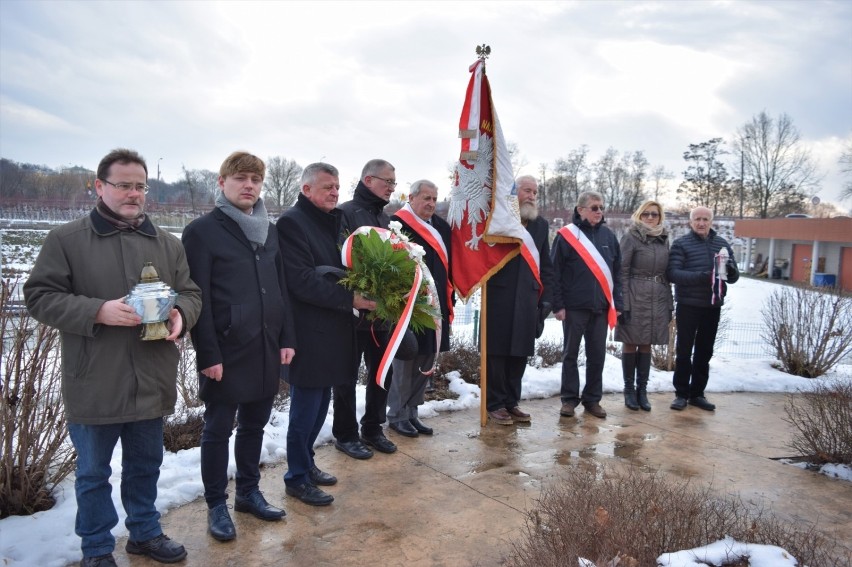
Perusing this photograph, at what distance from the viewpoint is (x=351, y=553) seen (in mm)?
3209

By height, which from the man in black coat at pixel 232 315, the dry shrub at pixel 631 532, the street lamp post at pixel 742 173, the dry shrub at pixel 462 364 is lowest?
the dry shrub at pixel 462 364

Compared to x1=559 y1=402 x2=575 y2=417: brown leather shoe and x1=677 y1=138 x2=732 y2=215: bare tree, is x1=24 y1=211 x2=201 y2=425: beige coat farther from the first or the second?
x1=677 y1=138 x2=732 y2=215: bare tree

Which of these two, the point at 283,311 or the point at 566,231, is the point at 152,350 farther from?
the point at 566,231

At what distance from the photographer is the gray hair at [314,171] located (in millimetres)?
3906

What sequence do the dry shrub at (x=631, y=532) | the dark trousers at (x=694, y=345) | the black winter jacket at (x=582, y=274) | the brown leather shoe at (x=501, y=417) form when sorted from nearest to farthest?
the dry shrub at (x=631, y=532)
the brown leather shoe at (x=501, y=417)
the black winter jacket at (x=582, y=274)
the dark trousers at (x=694, y=345)

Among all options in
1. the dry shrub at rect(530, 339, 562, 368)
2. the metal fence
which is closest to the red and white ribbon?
the dry shrub at rect(530, 339, 562, 368)

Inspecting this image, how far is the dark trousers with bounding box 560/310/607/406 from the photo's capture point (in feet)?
19.4

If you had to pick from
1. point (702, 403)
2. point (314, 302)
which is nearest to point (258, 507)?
point (314, 302)

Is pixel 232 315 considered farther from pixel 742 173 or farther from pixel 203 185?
pixel 742 173

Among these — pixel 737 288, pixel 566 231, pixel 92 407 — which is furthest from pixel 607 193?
pixel 92 407

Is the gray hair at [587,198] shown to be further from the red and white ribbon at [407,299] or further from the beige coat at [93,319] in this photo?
the beige coat at [93,319]

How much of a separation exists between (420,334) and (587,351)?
1.98 meters

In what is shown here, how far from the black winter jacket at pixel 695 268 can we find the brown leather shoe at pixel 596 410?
1.47 metres

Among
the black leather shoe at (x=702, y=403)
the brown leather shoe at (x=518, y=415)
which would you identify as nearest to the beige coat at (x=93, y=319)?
the brown leather shoe at (x=518, y=415)
